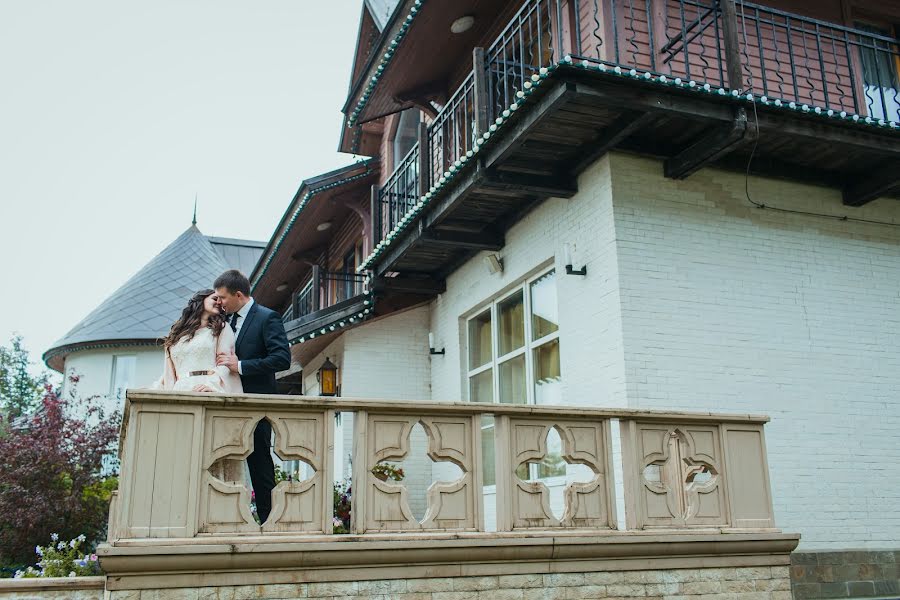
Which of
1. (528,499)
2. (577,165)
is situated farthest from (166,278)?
(528,499)


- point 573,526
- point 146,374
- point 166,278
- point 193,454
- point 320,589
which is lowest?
point 320,589

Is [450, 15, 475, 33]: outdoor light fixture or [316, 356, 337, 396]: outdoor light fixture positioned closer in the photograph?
[450, 15, 475, 33]: outdoor light fixture

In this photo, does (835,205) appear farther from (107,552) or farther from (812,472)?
(107,552)

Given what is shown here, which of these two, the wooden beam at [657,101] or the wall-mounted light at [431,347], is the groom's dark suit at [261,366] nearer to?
the wooden beam at [657,101]

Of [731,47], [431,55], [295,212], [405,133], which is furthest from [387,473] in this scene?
[405,133]

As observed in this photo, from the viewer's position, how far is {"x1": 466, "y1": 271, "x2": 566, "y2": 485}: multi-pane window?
29.4 ft

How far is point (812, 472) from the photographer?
311 inches

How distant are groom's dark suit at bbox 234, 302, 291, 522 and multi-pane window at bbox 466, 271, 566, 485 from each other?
388 cm

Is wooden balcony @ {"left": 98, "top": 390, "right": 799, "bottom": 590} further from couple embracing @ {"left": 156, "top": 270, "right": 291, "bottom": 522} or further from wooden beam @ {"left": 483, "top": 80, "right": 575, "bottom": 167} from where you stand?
wooden beam @ {"left": 483, "top": 80, "right": 575, "bottom": 167}

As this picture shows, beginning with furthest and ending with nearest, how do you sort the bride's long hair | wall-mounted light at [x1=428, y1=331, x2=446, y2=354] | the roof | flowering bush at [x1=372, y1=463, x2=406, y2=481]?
1. the roof
2. wall-mounted light at [x1=428, y1=331, x2=446, y2=354]
3. flowering bush at [x1=372, y1=463, x2=406, y2=481]
4. the bride's long hair

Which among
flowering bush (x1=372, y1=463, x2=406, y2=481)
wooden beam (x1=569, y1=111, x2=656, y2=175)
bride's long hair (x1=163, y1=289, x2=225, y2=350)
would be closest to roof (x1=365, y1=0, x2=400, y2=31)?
wooden beam (x1=569, y1=111, x2=656, y2=175)

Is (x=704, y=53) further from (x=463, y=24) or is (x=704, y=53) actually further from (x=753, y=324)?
(x=463, y=24)

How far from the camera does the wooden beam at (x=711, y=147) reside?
7270 millimetres

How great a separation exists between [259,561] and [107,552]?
72 cm
